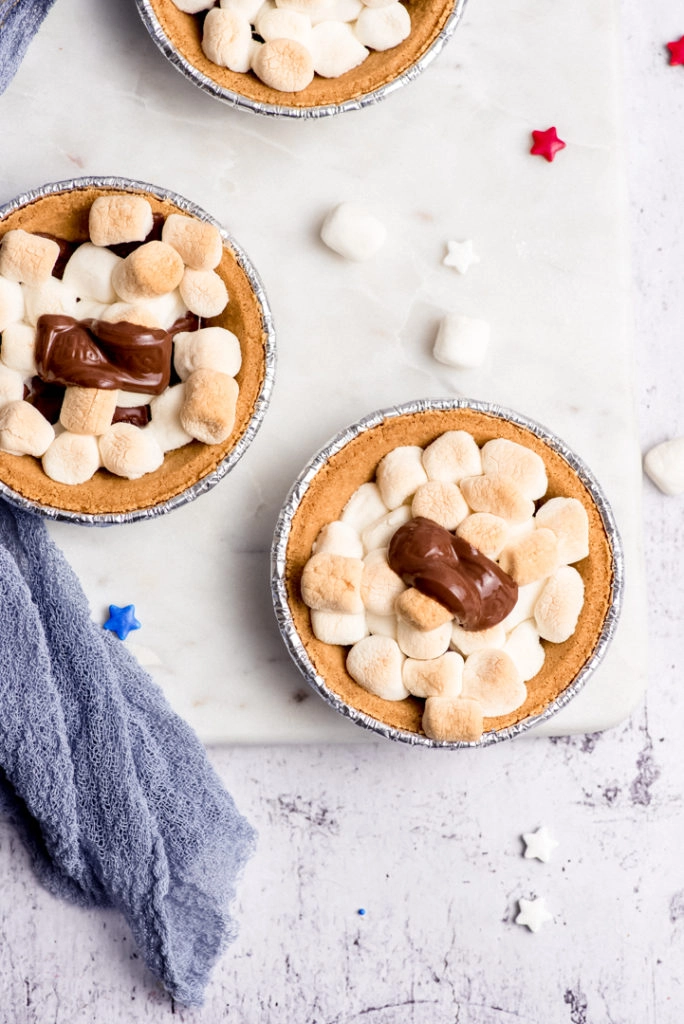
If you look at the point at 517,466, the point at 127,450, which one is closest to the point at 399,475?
the point at 517,466

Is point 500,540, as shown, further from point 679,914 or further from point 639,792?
point 679,914

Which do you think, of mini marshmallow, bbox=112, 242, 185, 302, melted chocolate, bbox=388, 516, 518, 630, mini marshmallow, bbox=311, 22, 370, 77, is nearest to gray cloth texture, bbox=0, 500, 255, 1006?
mini marshmallow, bbox=112, 242, 185, 302

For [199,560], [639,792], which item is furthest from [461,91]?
[639,792]

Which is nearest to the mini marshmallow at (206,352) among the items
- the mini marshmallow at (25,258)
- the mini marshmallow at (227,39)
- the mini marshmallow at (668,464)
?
the mini marshmallow at (25,258)

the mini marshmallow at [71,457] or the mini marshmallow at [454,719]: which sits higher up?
the mini marshmallow at [71,457]

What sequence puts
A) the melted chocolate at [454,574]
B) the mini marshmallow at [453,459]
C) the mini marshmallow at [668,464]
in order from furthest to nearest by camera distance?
1. the mini marshmallow at [668,464]
2. the mini marshmallow at [453,459]
3. the melted chocolate at [454,574]

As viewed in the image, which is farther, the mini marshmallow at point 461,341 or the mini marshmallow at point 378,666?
the mini marshmallow at point 461,341

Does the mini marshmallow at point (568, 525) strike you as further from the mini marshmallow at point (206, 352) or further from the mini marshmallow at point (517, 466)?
the mini marshmallow at point (206, 352)
